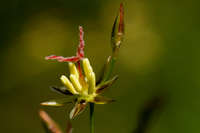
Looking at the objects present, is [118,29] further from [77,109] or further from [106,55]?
[106,55]

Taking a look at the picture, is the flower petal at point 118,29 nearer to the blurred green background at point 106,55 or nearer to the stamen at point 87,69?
the stamen at point 87,69

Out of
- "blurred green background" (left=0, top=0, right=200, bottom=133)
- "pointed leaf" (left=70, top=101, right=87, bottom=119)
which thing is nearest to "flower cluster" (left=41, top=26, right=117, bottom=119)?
"pointed leaf" (left=70, top=101, right=87, bottom=119)

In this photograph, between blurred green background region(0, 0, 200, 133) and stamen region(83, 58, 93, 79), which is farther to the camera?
blurred green background region(0, 0, 200, 133)

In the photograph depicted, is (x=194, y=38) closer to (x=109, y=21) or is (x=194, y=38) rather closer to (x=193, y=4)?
(x=193, y=4)

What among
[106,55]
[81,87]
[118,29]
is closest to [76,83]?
[81,87]

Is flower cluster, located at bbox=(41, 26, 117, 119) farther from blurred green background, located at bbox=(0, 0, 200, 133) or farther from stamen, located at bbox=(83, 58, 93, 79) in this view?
blurred green background, located at bbox=(0, 0, 200, 133)

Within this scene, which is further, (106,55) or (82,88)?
(106,55)

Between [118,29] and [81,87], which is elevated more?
[118,29]

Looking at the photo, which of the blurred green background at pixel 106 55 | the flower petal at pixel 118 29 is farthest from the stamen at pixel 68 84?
the blurred green background at pixel 106 55

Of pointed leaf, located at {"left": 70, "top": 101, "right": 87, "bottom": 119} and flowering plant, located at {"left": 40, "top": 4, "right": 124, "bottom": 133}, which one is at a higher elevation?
flowering plant, located at {"left": 40, "top": 4, "right": 124, "bottom": 133}
